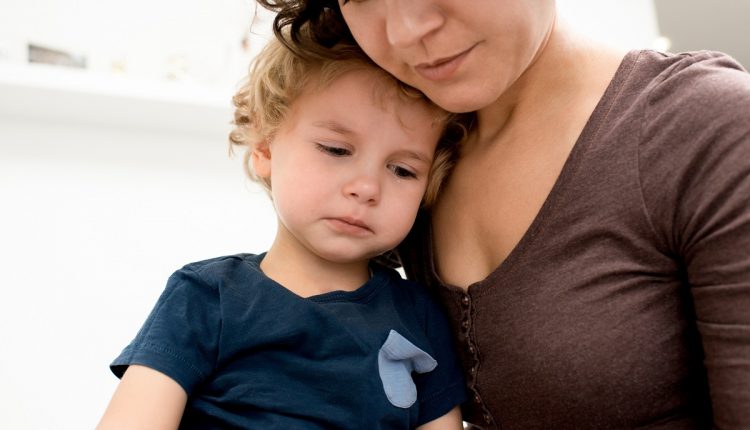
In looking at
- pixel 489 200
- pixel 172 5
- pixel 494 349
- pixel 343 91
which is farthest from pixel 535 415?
pixel 172 5

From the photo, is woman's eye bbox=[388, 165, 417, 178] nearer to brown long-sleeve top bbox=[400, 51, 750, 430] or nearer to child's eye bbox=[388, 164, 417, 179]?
child's eye bbox=[388, 164, 417, 179]

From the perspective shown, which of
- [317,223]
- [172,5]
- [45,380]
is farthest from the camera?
[172,5]

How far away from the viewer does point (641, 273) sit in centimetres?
81

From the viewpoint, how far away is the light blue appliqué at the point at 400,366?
0.91 m

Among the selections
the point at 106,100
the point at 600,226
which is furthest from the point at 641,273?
the point at 106,100

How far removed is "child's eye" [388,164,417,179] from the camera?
1.04 metres

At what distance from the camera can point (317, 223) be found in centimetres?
98

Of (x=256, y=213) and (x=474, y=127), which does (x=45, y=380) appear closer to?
(x=256, y=213)

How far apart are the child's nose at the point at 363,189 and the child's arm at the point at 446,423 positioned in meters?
0.33

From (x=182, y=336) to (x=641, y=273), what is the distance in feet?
1.86

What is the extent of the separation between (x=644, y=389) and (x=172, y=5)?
1.83 metres

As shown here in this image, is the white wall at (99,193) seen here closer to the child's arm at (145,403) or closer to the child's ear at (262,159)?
the child's ear at (262,159)

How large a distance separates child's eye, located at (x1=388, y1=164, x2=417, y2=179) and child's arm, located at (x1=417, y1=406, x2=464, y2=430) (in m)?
0.35

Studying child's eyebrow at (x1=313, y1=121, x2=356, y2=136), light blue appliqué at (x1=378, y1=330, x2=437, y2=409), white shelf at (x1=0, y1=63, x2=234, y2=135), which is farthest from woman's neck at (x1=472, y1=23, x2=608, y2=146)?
white shelf at (x1=0, y1=63, x2=234, y2=135)
